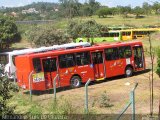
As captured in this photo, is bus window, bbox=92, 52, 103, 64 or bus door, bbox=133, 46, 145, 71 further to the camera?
bus door, bbox=133, 46, 145, 71

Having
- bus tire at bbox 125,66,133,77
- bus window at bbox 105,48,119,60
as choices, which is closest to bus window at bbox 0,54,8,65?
bus window at bbox 105,48,119,60

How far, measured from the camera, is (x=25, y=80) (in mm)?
21719

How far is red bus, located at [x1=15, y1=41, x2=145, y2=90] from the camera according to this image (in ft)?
70.7

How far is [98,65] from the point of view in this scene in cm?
2427

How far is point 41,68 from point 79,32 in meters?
37.1

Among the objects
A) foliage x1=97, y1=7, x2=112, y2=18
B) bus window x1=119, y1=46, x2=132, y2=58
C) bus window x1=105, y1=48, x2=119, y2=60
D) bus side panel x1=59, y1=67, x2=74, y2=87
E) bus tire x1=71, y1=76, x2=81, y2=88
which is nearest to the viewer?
bus side panel x1=59, y1=67, x2=74, y2=87

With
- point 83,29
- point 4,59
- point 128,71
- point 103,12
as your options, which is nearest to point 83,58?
point 128,71

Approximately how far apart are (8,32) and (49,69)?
43290mm

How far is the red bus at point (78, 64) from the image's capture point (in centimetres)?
2155

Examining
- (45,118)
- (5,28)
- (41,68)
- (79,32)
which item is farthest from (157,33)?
(45,118)

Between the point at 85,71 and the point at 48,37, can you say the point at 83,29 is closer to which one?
the point at 48,37

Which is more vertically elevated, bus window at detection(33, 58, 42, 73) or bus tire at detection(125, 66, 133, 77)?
bus window at detection(33, 58, 42, 73)

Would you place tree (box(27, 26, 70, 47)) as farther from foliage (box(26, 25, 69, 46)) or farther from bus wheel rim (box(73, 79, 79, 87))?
bus wheel rim (box(73, 79, 79, 87))

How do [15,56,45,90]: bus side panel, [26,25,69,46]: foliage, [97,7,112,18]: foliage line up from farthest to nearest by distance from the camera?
1. [97,7,112,18]: foliage
2. [26,25,69,46]: foliage
3. [15,56,45,90]: bus side panel
